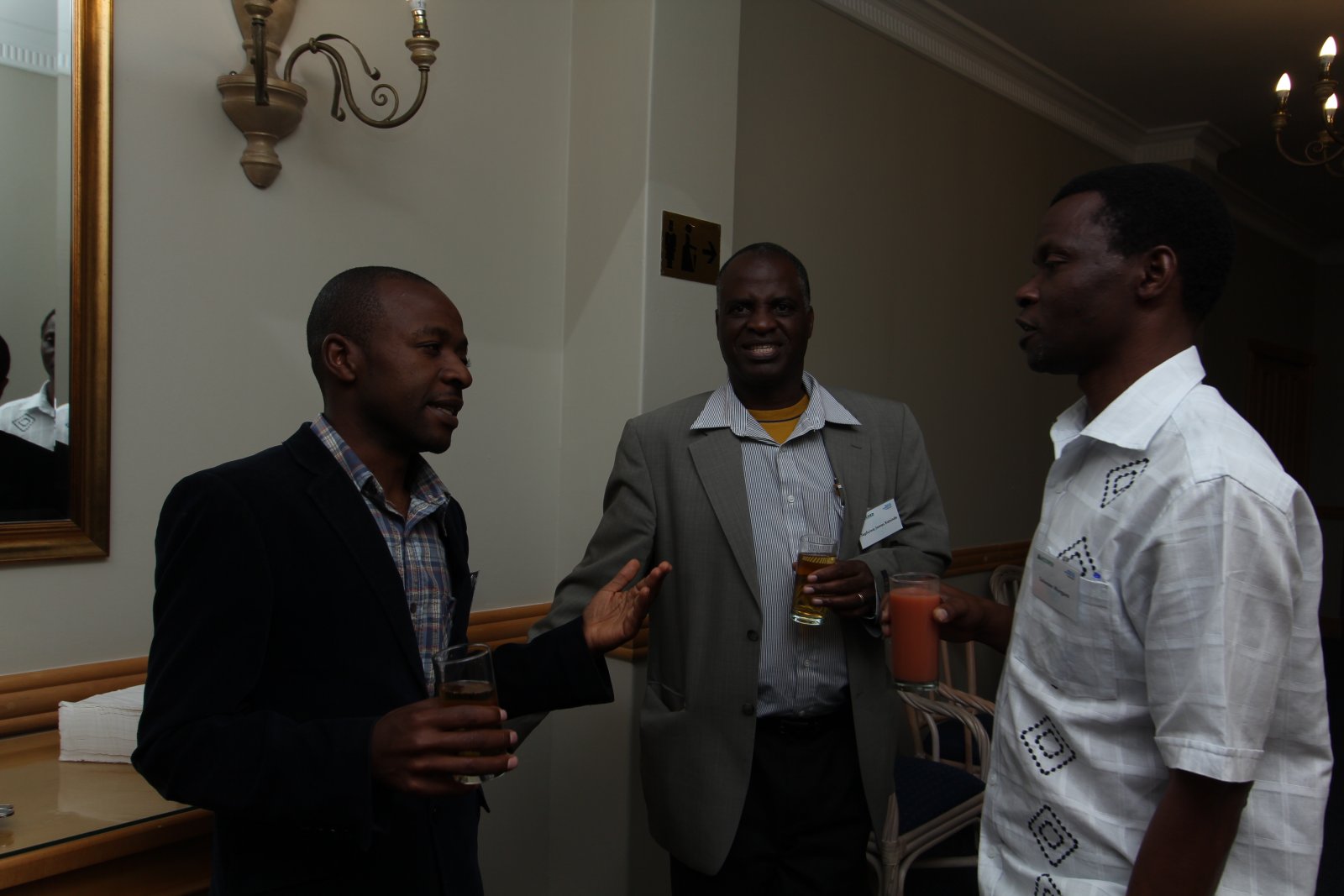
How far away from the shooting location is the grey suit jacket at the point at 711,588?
6.23ft

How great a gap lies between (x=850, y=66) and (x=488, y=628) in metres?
2.53

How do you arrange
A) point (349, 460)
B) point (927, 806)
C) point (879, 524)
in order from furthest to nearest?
point (927, 806) → point (879, 524) → point (349, 460)

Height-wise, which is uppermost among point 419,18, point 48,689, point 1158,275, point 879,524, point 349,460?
point 419,18

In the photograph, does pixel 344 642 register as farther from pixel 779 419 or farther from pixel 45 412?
pixel 779 419

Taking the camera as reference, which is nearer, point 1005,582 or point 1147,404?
point 1147,404

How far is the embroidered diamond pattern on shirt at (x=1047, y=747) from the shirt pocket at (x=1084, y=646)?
0.17 ft

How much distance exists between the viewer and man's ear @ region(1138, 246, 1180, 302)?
4.01 feet

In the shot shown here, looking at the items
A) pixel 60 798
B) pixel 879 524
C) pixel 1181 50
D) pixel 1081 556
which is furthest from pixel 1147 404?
pixel 1181 50

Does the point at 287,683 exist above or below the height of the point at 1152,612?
below

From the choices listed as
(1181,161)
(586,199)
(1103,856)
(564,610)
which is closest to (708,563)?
(564,610)

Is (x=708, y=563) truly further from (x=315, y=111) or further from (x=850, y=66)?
(x=850, y=66)

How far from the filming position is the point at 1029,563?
131 cm

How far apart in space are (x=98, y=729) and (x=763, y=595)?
1.24m

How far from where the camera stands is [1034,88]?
4.77 m
